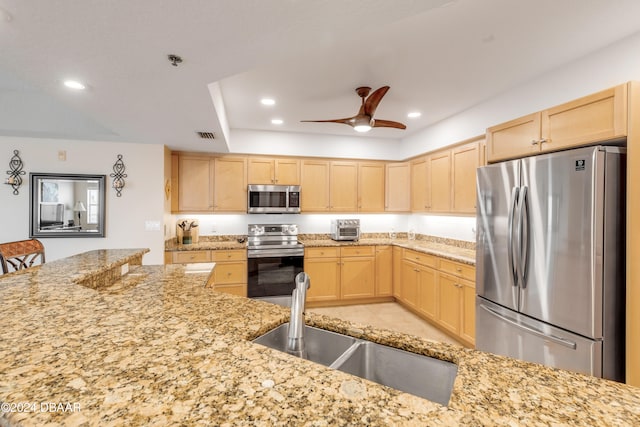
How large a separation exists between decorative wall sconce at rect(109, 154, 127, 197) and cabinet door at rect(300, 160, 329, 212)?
7.66 ft

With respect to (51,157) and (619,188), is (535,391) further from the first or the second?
(51,157)

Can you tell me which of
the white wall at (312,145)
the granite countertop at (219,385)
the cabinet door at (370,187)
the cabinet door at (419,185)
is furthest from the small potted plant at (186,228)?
the cabinet door at (419,185)

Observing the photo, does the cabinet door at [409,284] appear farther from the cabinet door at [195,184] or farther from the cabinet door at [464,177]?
the cabinet door at [195,184]

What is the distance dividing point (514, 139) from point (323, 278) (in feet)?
9.29

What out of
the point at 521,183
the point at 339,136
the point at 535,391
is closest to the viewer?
the point at 535,391

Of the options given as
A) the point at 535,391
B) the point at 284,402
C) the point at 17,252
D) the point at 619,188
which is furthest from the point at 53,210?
the point at 619,188

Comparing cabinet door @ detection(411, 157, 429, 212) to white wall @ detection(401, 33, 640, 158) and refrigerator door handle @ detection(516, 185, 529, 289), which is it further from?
refrigerator door handle @ detection(516, 185, 529, 289)

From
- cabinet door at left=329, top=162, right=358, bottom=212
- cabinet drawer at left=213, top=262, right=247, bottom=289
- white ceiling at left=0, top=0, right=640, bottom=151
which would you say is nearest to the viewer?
white ceiling at left=0, top=0, right=640, bottom=151

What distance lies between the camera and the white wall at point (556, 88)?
2.00 m

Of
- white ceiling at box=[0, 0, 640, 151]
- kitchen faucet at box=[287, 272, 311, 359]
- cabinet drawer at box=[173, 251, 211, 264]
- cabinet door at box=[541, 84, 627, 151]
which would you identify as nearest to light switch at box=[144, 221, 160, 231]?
cabinet drawer at box=[173, 251, 211, 264]

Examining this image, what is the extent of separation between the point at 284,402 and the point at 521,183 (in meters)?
2.23

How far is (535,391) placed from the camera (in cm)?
72

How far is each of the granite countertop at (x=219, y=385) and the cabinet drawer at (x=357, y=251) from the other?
125 inches

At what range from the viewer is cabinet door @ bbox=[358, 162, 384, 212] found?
468 centimetres
